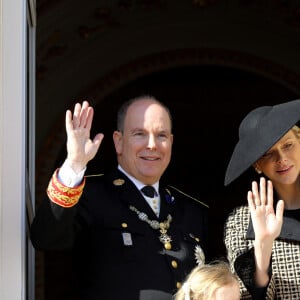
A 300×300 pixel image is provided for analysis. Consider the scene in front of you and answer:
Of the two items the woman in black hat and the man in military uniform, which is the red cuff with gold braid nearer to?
the man in military uniform

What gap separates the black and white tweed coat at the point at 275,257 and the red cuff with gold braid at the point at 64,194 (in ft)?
1.97

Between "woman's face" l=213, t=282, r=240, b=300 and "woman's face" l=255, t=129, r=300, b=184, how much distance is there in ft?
1.50

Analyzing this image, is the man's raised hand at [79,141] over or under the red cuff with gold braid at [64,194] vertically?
over

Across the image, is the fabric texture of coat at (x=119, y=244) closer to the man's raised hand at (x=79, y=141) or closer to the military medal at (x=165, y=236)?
the military medal at (x=165, y=236)

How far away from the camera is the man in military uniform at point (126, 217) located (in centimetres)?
357

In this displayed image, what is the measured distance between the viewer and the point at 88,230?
381 centimetres

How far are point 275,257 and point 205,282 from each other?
40cm

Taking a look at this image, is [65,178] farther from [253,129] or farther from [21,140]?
[253,129]

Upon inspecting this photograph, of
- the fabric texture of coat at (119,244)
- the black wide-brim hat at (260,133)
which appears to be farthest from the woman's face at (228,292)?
the black wide-brim hat at (260,133)

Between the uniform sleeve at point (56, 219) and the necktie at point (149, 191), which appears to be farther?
the necktie at point (149, 191)

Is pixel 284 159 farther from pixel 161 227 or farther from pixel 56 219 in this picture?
pixel 56 219

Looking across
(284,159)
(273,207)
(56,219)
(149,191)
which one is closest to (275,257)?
(273,207)

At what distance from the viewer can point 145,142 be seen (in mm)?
3939

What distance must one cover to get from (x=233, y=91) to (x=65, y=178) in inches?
157
